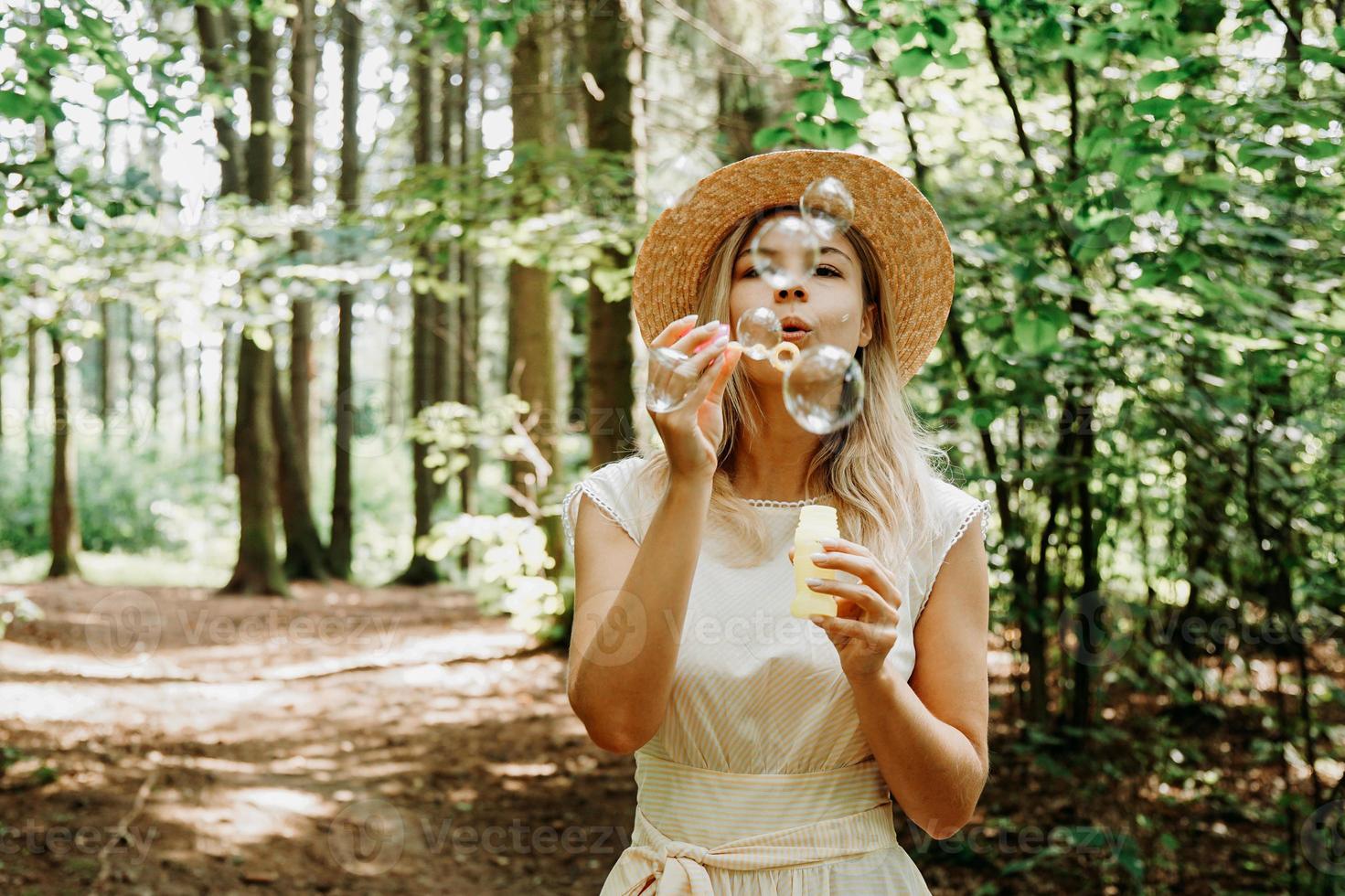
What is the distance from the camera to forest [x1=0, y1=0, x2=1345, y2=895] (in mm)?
3959

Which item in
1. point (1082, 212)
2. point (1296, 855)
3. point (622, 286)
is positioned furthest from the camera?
point (622, 286)

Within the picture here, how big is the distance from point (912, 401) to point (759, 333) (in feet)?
12.0

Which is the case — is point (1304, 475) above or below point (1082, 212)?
below

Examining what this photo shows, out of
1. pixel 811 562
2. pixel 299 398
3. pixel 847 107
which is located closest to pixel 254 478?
pixel 299 398

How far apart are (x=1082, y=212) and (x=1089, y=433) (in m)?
1.58

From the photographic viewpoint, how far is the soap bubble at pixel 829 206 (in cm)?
207

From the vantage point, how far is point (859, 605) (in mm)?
1569

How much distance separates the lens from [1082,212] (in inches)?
148

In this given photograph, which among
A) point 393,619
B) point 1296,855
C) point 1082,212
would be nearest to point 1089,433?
point 1082,212

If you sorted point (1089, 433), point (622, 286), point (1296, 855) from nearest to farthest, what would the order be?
1. point (1296, 855)
2. point (1089, 433)
3. point (622, 286)

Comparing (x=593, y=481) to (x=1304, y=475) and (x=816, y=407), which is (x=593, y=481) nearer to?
(x=816, y=407)

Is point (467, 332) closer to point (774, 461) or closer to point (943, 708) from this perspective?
point (774, 461)

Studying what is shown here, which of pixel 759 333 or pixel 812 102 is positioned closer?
pixel 759 333

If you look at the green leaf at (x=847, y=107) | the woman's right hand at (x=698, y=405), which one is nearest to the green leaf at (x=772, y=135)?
the green leaf at (x=847, y=107)
